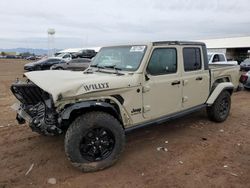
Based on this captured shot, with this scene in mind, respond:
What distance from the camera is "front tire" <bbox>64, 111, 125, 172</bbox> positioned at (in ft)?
12.1

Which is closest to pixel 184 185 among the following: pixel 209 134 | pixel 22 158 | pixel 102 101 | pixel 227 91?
pixel 102 101

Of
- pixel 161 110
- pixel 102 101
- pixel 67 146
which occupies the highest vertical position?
pixel 102 101

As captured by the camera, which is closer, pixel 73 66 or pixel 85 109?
pixel 85 109

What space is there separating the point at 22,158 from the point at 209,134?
374 cm

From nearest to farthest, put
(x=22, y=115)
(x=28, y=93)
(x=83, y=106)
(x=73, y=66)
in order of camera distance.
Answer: (x=83, y=106), (x=22, y=115), (x=28, y=93), (x=73, y=66)

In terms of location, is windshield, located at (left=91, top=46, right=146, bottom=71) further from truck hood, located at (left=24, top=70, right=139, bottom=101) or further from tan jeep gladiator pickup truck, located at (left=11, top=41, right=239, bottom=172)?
truck hood, located at (left=24, top=70, right=139, bottom=101)

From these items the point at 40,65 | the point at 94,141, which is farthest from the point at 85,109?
the point at 40,65

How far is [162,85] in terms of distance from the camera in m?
4.64

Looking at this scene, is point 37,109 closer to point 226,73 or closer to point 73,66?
point 226,73

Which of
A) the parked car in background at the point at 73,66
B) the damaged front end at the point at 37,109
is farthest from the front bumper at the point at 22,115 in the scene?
the parked car in background at the point at 73,66

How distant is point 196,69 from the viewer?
5.54 metres

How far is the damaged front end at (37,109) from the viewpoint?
3.70 metres

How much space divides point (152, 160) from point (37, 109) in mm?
2114

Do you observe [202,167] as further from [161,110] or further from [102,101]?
[102,101]
